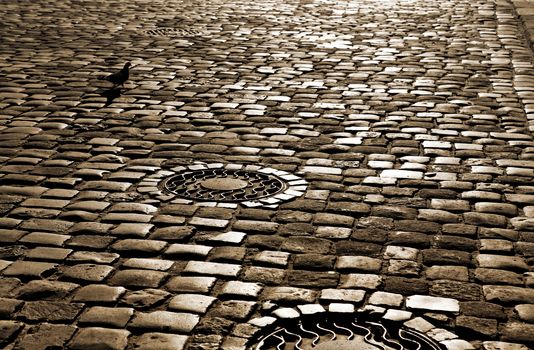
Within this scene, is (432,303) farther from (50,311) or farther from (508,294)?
(50,311)

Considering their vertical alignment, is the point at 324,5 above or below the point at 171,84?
below

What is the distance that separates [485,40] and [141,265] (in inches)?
379

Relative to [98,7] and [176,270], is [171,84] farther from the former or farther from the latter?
[98,7]

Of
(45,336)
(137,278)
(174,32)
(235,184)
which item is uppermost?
(45,336)

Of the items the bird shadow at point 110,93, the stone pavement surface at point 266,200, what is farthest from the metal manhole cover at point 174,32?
the bird shadow at point 110,93

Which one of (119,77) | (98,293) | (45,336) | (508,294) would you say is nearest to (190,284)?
(98,293)

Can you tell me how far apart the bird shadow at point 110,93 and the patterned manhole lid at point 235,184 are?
9.40 ft

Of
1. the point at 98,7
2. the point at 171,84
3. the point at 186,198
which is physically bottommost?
the point at 98,7

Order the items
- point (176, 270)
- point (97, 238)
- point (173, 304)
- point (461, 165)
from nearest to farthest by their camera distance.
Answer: point (173, 304) < point (176, 270) < point (97, 238) < point (461, 165)

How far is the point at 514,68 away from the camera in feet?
36.9

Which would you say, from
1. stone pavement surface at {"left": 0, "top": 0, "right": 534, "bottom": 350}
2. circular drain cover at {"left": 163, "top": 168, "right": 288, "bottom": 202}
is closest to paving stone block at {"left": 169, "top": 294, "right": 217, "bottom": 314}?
stone pavement surface at {"left": 0, "top": 0, "right": 534, "bottom": 350}

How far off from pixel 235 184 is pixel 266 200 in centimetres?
43

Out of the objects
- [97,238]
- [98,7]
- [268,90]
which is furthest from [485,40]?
[97,238]

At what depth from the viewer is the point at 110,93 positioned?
32.7 ft
